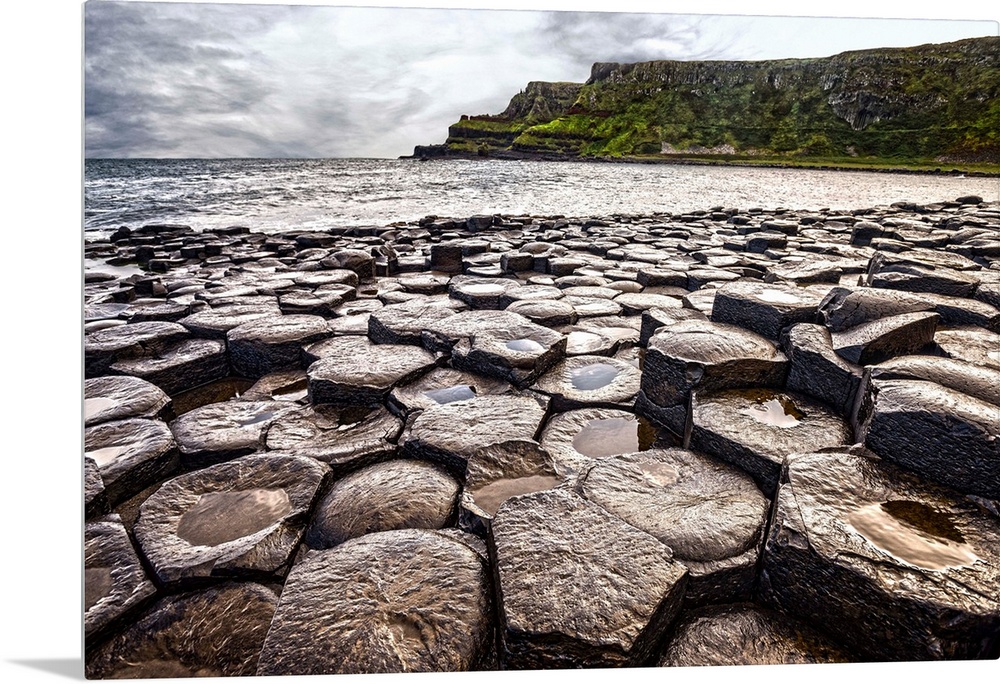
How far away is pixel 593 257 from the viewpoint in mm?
5754

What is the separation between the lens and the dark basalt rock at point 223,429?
1.98m

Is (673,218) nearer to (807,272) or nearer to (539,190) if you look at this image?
(807,272)

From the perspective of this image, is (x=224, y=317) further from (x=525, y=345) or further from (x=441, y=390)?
(x=525, y=345)

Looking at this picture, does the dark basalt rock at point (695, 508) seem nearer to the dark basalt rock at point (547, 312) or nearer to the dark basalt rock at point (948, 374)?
the dark basalt rock at point (948, 374)

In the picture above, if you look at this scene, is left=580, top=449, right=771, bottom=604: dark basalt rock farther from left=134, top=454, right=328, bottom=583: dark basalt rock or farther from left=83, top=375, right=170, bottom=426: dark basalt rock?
left=83, top=375, right=170, bottom=426: dark basalt rock

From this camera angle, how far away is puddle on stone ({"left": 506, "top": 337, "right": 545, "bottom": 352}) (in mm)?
2562

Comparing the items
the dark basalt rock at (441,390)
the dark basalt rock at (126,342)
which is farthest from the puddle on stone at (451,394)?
the dark basalt rock at (126,342)

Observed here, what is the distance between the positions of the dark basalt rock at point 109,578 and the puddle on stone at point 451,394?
1.19m

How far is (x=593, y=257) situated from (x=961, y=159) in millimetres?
3190

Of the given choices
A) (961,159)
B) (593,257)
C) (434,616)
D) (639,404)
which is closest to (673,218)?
(593,257)

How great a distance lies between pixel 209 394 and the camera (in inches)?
105

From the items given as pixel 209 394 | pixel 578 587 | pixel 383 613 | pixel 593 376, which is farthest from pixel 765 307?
pixel 209 394

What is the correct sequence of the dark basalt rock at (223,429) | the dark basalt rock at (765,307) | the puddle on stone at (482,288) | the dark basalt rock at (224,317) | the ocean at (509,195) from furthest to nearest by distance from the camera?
the ocean at (509,195) → the puddle on stone at (482,288) → the dark basalt rock at (224,317) → the dark basalt rock at (765,307) → the dark basalt rock at (223,429)

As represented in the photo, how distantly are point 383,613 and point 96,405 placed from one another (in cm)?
183
